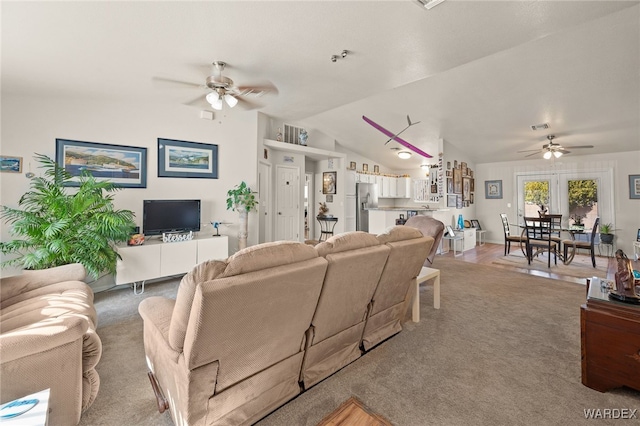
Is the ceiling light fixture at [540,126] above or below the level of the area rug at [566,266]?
above

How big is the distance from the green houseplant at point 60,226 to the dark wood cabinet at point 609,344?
4.42 m

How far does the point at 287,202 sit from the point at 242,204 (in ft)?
6.26

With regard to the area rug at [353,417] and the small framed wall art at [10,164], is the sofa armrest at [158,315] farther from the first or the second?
the small framed wall art at [10,164]

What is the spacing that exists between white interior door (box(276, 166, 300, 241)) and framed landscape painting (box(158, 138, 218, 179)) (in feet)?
6.07

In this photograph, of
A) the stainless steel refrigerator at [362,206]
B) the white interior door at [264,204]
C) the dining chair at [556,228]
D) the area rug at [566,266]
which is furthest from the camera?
the stainless steel refrigerator at [362,206]

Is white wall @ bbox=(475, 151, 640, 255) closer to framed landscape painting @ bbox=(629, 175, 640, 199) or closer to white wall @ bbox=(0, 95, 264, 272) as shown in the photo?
framed landscape painting @ bbox=(629, 175, 640, 199)

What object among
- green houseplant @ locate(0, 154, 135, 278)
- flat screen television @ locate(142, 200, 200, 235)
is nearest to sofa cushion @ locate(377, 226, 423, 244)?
green houseplant @ locate(0, 154, 135, 278)

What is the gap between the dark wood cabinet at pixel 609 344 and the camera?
5.41 ft

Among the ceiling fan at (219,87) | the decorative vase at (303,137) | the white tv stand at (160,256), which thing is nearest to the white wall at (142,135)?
the white tv stand at (160,256)

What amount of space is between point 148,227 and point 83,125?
1590mm

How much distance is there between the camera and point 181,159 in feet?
14.4

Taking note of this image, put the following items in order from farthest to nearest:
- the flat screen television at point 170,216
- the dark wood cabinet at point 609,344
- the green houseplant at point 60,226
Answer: the flat screen television at point 170,216
the green houseplant at point 60,226
the dark wood cabinet at point 609,344

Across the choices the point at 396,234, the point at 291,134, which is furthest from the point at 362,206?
the point at 396,234

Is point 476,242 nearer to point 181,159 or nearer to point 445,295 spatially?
point 445,295
